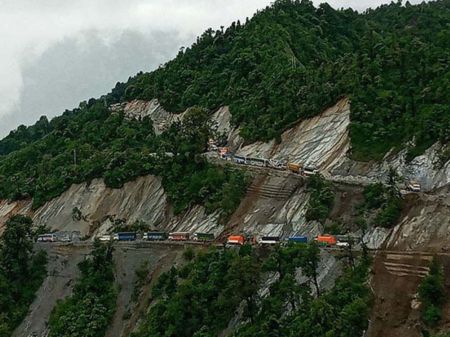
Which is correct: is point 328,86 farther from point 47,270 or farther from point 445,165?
point 47,270

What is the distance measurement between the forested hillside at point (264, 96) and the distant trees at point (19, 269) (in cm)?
1631

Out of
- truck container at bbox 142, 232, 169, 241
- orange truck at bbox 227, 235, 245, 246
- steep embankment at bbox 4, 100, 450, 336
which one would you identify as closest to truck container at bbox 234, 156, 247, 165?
steep embankment at bbox 4, 100, 450, 336

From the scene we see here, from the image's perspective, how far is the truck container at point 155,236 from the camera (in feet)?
271

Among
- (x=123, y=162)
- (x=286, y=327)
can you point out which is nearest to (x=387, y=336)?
(x=286, y=327)

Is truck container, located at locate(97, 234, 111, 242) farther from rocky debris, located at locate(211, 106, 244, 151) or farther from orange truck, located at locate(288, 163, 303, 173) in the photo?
orange truck, located at locate(288, 163, 303, 173)

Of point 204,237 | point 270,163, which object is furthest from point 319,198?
point 270,163

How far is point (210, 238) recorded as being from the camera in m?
79.1

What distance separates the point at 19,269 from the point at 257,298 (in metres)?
33.8

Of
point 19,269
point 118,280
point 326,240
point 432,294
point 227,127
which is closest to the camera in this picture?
point 432,294

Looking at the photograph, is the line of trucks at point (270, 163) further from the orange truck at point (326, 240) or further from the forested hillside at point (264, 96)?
the orange truck at point (326, 240)

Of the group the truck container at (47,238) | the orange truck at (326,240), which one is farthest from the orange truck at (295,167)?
the truck container at (47,238)

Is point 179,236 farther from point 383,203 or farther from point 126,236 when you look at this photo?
point 383,203

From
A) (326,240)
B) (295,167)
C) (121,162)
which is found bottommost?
(326,240)

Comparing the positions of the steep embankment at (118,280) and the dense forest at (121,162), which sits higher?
the dense forest at (121,162)
